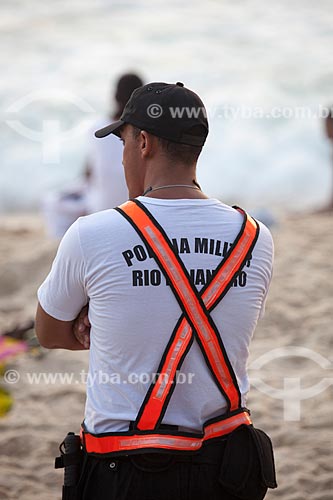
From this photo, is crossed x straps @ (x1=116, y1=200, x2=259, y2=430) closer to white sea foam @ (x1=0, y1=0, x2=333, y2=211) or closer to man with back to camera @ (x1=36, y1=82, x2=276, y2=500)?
man with back to camera @ (x1=36, y1=82, x2=276, y2=500)

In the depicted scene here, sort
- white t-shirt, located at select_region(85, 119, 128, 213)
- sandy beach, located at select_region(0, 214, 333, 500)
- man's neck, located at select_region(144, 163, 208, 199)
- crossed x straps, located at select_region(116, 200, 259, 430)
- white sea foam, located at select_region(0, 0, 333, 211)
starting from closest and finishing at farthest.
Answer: crossed x straps, located at select_region(116, 200, 259, 430), man's neck, located at select_region(144, 163, 208, 199), sandy beach, located at select_region(0, 214, 333, 500), white t-shirt, located at select_region(85, 119, 128, 213), white sea foam, located at select_region(0, 0, 333, 211)

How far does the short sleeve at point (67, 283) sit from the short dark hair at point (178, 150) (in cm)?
29

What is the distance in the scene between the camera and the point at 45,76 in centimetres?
1627

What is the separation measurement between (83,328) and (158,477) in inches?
16.7

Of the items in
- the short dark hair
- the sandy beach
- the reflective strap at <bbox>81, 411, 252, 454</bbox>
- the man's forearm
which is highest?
the short dark hair

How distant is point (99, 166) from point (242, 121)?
9.84 meters

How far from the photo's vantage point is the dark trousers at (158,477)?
202cm

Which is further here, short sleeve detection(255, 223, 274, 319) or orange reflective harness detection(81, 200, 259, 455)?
short sleeve detection(255, 223, 274, 319)

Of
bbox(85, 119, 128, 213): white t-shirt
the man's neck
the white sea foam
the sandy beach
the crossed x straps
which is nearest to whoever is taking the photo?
the crossed x straps

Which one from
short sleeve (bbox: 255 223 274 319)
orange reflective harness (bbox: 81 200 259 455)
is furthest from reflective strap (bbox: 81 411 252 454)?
short sleeve (bbox: 255 223 274 319)

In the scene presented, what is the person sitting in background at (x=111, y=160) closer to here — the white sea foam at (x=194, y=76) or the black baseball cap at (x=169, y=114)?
the black baseball cap at (x=169, y=114)

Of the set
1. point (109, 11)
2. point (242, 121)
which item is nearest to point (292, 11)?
point (109, 11)

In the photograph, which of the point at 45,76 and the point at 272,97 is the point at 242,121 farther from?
the point at 45,76

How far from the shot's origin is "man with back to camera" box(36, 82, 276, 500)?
1983 millimetres
